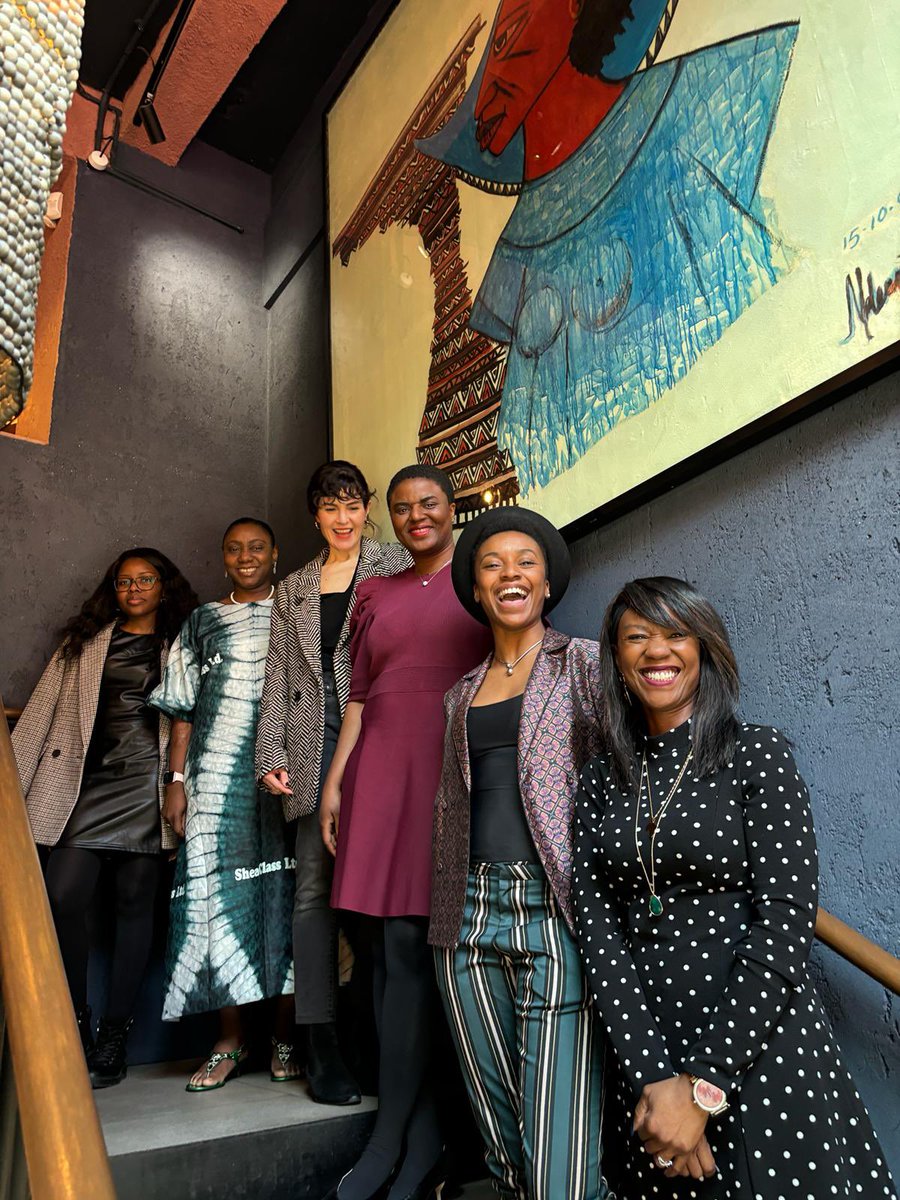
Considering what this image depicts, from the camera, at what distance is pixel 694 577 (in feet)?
6.41

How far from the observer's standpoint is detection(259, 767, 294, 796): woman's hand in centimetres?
244

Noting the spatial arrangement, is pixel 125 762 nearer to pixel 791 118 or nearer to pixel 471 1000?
pixel 471 1000

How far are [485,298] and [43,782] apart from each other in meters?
2.02

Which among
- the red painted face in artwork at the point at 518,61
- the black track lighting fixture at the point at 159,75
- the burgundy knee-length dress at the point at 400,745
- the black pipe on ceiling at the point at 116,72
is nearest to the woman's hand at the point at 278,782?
the burgundy knee-length dress at the point at 400,745

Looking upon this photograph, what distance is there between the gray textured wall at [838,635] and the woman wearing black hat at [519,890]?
34cm

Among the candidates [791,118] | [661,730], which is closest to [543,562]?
[661,730]

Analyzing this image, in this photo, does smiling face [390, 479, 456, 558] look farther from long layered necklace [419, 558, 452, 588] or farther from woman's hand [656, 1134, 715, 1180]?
woman's hand [656, 1134, 715, 1180]

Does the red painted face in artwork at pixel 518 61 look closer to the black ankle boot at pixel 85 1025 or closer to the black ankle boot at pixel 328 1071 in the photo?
the black ankle boot at pixel 328 1071

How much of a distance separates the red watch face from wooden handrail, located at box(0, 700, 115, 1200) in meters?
0.77

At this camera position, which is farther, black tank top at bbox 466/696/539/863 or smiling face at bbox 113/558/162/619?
smiling face at bbox 113/558/162/619

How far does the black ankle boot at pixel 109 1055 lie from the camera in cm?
255

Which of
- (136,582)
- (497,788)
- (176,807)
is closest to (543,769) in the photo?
(497,788)

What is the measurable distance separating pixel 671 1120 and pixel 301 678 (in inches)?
62.2

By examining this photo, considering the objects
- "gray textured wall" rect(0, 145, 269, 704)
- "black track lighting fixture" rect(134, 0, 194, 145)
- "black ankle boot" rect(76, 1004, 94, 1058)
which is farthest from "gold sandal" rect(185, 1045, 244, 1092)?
"black track lighting fixture" rect(134, 0, 194, 145)
